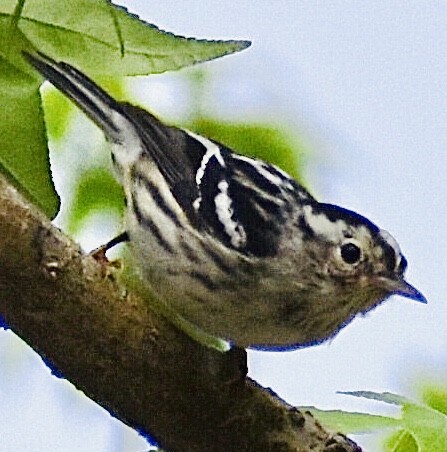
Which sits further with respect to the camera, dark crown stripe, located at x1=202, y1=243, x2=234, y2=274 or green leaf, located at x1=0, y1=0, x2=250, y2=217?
dark crown stripe, located at x1=202, y1=243, x2=234, y2=274

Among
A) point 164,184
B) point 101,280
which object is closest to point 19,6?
point 101,280

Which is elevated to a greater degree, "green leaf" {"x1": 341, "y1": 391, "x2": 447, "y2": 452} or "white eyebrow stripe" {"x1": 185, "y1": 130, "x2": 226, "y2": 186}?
"white eyebrow stripe" {"x1": 185, "y1": 130, "x2": 226, "y2": 186}

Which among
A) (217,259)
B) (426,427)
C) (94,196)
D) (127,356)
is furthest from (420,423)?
(94,196)

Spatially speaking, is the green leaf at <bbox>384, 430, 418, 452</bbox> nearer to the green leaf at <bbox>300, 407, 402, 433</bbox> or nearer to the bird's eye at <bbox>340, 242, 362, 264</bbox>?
the green leaf at <bbox>300, 407, 402, 433</bbox>

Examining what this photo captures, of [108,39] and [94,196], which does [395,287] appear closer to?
[94,196]

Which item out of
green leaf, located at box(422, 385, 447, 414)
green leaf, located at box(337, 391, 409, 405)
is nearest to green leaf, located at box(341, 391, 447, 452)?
green leaf, located at box(337, 391, 409, 405)

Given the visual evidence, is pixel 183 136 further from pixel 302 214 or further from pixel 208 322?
pixel 208 322
